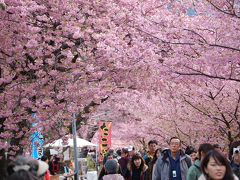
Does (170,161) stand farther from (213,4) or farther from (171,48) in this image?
(171,48)

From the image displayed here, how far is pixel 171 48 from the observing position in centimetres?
1440

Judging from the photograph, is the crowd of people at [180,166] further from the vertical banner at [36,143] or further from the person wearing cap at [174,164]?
the vertical banner at [36,143]

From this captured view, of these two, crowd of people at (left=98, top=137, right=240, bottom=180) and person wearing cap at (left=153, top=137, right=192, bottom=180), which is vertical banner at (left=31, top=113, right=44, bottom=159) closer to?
crowd of people at (left=98, top=137, right=240, bottom=180)

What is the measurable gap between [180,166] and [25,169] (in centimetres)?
434

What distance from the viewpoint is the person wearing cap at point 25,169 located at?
4858 millimetres

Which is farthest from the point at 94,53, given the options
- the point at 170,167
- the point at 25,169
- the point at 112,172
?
the point at 25,169

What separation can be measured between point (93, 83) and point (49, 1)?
9.49 ft

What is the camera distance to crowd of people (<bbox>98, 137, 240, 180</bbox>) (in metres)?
5.28

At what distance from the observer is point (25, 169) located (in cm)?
502

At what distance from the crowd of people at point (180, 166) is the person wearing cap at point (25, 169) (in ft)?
4.95

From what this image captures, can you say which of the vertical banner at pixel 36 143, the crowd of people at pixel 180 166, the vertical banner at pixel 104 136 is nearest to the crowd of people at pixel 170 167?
the crowd of people at pixel 180 166

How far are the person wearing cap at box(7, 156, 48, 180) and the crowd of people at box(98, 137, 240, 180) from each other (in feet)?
4.95

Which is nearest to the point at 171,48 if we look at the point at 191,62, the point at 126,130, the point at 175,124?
the point at 191,62

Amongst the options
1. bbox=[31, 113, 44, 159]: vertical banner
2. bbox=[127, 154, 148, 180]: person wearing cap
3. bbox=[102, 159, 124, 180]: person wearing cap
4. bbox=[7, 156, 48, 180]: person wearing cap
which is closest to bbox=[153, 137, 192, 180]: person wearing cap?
bbox=[102, 159, 124, 180]: person wearing cap
